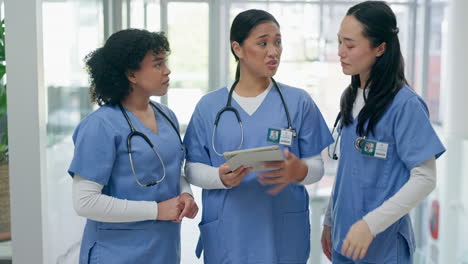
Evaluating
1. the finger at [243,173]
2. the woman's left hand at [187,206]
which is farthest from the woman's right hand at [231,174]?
the woman's left hand at [187,206]

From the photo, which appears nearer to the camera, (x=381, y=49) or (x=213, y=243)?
(x=381, y=49)

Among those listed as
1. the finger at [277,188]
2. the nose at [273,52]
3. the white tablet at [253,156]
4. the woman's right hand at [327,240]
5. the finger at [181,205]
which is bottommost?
the woman's right hand at [327,240]

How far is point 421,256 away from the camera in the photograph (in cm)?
348

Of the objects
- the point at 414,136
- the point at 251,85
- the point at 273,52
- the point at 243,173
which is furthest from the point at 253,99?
the point at 414,136

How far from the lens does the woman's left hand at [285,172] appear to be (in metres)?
1.49

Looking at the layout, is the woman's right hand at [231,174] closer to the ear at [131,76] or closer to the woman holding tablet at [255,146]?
the woman holding tablet at [255,146]

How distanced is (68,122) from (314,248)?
58.6 inches

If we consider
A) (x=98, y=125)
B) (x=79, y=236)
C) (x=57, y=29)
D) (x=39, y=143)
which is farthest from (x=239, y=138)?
(x=79, y=236)

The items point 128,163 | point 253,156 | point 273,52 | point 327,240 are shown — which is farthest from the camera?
point 327,240

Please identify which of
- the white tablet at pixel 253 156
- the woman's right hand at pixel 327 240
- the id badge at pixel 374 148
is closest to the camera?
the white tablet at pixel 253 156

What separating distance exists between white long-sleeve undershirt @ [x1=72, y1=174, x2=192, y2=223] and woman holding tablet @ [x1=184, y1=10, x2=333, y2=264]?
0.68 feet

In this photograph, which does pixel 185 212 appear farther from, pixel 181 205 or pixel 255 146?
pixel 255 146

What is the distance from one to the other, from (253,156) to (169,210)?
0.95 ft

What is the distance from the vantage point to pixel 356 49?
1.56 m
